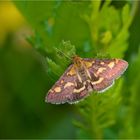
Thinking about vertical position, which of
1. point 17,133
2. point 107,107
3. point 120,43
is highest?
point 120,43

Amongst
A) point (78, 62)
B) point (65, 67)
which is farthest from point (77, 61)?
point (65, 67)

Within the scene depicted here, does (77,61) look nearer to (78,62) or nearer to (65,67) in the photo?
(78,62)

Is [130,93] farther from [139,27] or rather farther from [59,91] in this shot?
[139,27]

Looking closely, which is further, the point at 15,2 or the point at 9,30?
the point at 9,30

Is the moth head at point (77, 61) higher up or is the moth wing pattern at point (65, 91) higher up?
the moth head at point (77, 61)

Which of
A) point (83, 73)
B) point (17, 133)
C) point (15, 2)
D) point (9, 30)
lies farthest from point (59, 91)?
point (9, 30)

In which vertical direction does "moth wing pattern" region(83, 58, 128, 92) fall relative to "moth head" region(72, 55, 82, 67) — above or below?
below
